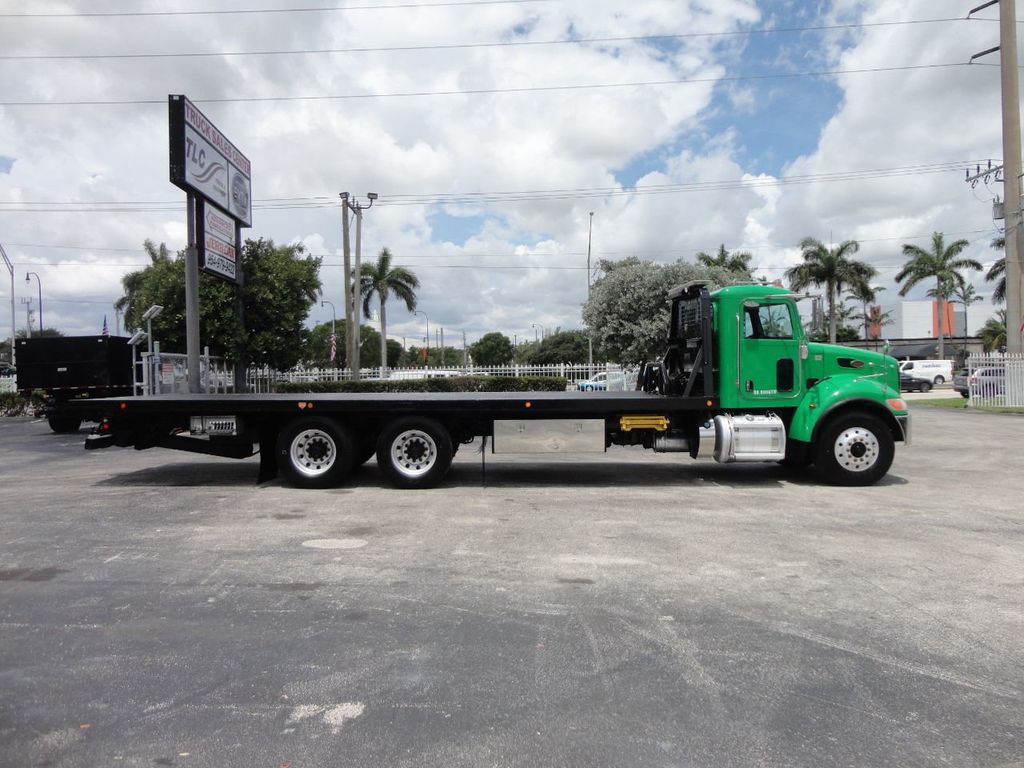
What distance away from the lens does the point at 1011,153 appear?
2766cm

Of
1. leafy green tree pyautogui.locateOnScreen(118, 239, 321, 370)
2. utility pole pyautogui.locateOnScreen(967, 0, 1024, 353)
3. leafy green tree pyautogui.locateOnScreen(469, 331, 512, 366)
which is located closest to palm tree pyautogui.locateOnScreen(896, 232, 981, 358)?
utility pole pyautogui.locateOnScreen(967, 0, 1024, 353)

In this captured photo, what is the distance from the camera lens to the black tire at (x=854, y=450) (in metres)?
10.2

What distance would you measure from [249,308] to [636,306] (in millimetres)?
14324

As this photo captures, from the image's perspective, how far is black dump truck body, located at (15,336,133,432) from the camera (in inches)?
819

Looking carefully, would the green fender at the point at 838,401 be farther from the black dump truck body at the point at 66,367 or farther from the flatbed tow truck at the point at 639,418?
the black dump truck body at the point at 66,367

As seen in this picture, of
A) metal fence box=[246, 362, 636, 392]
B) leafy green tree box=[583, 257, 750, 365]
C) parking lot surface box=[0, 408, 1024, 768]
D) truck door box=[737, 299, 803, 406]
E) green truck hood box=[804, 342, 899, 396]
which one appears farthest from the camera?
metal fence box=[246, 362, 636, 392]

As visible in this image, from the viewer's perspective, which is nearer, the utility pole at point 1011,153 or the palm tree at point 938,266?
the utility pole at point 1011,153

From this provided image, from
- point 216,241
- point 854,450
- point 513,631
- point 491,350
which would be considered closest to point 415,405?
point 513,631

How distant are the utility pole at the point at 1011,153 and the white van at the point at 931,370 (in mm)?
17828

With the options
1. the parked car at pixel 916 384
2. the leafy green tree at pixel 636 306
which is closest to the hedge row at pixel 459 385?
the leafy green tree at pixel 636 306

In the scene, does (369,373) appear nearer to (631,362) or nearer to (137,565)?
(631,362)

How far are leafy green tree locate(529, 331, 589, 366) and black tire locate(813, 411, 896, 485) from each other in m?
71.4

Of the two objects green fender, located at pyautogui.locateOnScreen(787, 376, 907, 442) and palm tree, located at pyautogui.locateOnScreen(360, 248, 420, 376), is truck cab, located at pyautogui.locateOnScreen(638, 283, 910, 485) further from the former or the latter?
palm tree, located at pyautogui.locateOnScreen(360, 248, 420, 376)

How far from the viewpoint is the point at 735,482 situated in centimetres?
1072
